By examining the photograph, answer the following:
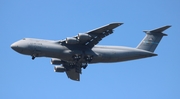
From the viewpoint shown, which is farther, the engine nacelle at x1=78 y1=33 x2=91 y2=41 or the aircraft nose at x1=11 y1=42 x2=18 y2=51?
the engine nacelle at x1=78 y1=33 x2=91 y2=41

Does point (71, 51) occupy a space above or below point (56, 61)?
above

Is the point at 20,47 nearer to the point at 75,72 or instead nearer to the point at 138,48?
the point at 75,72

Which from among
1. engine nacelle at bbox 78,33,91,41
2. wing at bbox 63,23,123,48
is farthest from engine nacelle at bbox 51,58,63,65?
engine nacelle at bbox 78,33,91,41

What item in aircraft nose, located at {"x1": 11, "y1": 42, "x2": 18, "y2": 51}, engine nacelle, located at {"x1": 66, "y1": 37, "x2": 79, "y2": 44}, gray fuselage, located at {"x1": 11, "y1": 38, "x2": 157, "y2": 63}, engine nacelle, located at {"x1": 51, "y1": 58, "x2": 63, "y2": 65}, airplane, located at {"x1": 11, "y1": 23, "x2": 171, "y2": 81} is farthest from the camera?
engine nacelle, located at {"x1": 51, "y1": 58, "x2": 63, "y2": 65}

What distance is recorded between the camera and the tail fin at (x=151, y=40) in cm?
2870

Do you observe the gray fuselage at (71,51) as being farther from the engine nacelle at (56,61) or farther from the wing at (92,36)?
the engine nacelle at (56,61)

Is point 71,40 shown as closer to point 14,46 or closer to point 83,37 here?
point 83,37

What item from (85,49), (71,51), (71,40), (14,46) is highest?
(71,40)

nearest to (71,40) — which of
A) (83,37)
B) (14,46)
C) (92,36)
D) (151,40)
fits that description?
Result: (83,37)

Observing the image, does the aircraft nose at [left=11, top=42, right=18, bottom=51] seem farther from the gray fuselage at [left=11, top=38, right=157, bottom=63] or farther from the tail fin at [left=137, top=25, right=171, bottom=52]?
the tail fin at [left=137, top=25, right=171, bottom=52]

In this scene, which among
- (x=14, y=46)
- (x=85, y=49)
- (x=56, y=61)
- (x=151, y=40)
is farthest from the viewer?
(x=151, y=40)

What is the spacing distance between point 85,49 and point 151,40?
5.99 m

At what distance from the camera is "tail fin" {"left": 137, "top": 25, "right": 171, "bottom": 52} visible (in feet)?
94.2

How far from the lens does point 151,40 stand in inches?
1141
